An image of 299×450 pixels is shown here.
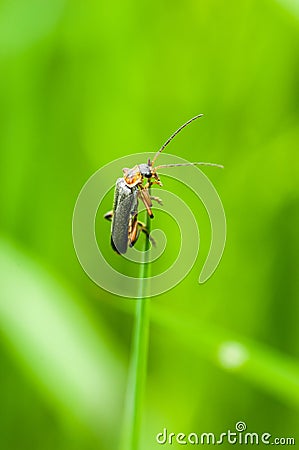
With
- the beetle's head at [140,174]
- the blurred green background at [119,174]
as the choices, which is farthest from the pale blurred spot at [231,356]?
the beetle's head at [140,174]

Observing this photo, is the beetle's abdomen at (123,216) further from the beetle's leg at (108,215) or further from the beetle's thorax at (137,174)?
the beetle's leg at (108,215)

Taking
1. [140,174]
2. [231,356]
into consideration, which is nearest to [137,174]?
[140,174]

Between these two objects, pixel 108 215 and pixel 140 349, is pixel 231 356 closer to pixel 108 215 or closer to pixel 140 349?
pixel 140 349

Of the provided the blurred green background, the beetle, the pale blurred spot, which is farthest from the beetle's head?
the pale blurred spot

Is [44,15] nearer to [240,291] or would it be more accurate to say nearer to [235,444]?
[240,291]

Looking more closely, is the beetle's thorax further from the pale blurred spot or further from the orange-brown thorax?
the pale blurred spot

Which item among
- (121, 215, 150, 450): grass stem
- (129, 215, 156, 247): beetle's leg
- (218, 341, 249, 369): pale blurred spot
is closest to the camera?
(121, 215, 150, 450): grass stem

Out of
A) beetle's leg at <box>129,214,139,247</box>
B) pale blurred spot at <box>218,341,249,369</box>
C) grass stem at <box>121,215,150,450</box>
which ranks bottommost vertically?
grass stem at <box>121,215,150,450</box>
